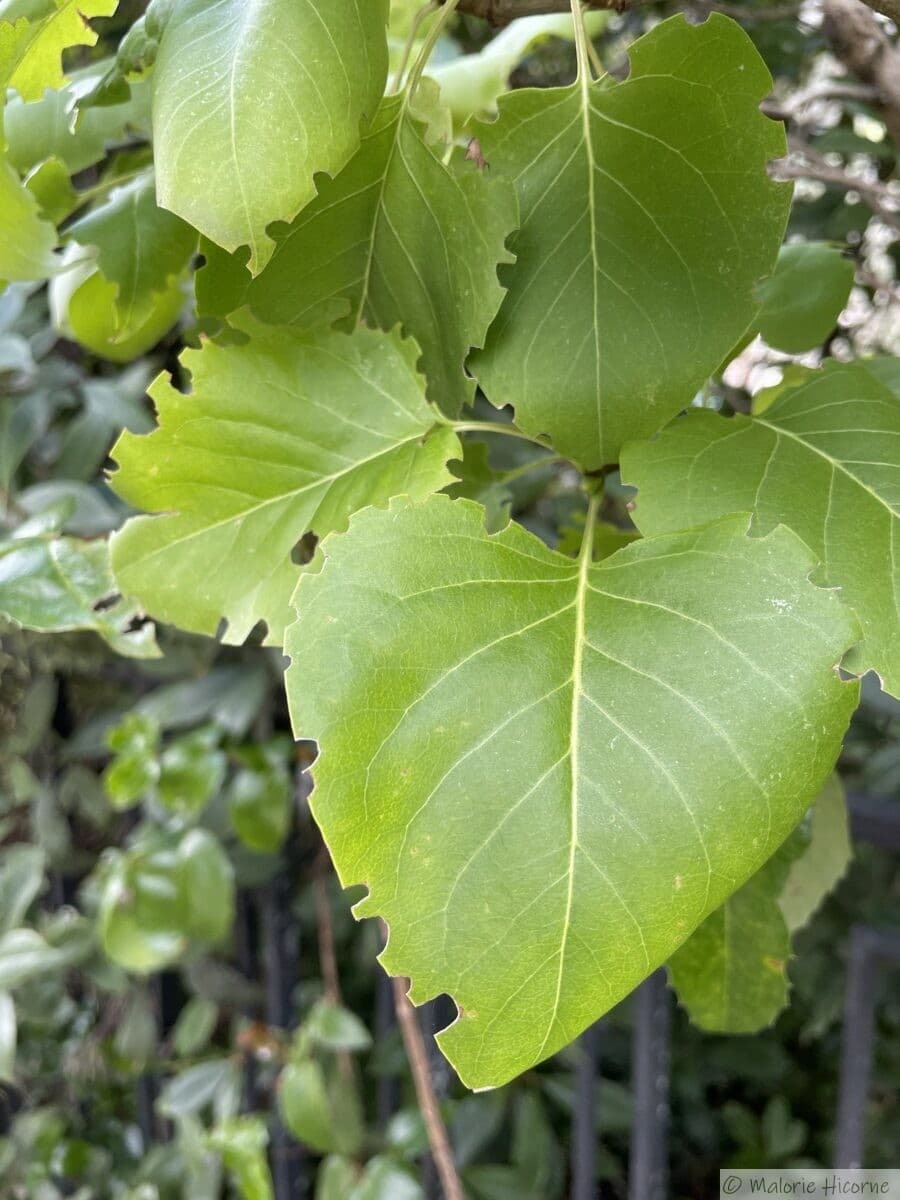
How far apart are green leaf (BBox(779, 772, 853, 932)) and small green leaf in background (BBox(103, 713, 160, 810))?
1.71 ft

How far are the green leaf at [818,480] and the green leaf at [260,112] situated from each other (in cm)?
14

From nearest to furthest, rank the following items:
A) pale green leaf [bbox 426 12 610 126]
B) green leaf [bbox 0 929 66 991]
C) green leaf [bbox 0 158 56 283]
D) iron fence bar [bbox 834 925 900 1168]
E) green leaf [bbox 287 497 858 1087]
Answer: green leaf [bbox 287 497 858 1087] → green leaf [bbox 0 158 56 283] → pale green leaf [bbox 426 12 610 126] → iron fence bar [bbox 834 925 900 1168] → green leaf [bbox 0 929 66 991]

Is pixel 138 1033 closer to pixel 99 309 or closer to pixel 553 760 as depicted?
pixel 99 309

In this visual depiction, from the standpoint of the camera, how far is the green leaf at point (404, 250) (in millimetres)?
332

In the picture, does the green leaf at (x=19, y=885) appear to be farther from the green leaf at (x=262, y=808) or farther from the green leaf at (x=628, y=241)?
the green leaf at (x=628, y=241)

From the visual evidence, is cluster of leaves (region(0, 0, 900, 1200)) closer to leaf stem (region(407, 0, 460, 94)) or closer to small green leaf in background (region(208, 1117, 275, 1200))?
leaf stem (region(407, 0, 460, 94))

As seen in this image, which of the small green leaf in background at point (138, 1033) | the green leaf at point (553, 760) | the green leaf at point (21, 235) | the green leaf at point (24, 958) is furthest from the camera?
the small green leaf in background at point (138, 1033)

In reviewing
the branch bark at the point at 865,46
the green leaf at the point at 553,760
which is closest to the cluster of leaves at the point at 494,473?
the green leaf at the point at 553,760

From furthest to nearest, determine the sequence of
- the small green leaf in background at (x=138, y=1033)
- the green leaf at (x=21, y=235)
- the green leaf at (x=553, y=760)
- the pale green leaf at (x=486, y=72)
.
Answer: the small green leaf in background at (x=138, y=1033)
the pale green leaf at (x=486, y=72)
the green leaf at (x=21, y=235)
the green leaf at (x=553, y=760)

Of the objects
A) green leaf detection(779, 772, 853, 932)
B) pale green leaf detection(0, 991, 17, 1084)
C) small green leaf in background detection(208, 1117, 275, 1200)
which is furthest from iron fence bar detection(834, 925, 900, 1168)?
pale green leaf detection(0, 991, 17, 1084)

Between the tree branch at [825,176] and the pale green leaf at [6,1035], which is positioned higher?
the tree branch at [825,176]

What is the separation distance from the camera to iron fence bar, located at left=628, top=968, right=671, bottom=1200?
0.82 meters

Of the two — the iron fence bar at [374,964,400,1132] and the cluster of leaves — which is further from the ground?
the cluster of leaves

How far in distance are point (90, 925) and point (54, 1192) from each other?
12.6 inches
